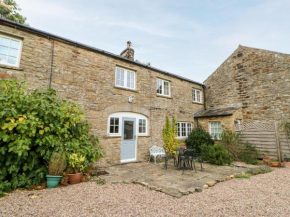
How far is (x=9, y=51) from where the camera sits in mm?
5445

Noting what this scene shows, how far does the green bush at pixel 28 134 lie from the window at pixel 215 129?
893 cm

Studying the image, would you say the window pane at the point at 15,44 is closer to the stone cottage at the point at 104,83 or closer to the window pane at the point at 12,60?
the stone cottage at the point at 104,83

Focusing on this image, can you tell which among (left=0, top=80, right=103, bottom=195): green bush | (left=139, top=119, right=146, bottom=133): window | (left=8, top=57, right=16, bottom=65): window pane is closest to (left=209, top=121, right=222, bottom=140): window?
(left=139, top=119, right=146, bottom=133): window

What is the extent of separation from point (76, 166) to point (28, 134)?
1.71 metres

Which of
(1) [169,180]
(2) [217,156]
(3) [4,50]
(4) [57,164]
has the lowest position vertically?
(1) [169,180]

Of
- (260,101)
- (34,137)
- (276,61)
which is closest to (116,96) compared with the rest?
(34,137)

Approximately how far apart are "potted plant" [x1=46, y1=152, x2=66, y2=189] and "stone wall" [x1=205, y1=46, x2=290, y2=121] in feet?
38.0

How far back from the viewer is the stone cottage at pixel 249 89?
31.2 feet

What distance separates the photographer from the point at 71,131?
539 cm

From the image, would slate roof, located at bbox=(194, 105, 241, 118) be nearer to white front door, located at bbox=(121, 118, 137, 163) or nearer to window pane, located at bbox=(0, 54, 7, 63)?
white front door, located at bbox=(121, 118, 137, 163)

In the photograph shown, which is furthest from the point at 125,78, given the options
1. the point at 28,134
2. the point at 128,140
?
the point at 28,134

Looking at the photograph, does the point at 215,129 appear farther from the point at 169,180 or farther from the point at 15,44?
the point at 15,44

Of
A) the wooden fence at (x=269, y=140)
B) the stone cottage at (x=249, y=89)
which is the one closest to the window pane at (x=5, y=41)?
the stone cottage at (x=249, y=89)

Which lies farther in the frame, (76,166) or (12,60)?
(12,60)
